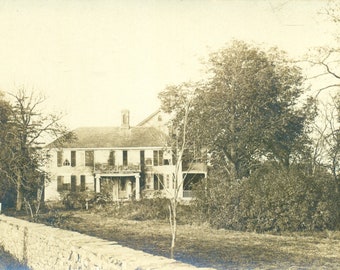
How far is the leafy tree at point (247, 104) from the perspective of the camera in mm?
22141

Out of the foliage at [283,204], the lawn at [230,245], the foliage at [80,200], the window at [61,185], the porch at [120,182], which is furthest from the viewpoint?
the window at [61,185]

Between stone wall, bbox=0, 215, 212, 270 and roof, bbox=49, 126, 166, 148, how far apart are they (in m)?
24.9

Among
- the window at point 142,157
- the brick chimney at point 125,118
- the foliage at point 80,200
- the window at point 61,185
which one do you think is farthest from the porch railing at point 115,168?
the foliage at point 80,200

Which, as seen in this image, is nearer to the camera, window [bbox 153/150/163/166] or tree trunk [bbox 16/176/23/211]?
tree trunk [bbox 16/176/23/211]

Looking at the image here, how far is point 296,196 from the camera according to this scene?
14703 millimetres

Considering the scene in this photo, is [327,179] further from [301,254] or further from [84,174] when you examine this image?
[84,174]

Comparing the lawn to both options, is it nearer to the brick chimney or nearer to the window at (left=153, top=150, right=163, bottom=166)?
the window at (left=153, top=150, right=163, bottom=166)

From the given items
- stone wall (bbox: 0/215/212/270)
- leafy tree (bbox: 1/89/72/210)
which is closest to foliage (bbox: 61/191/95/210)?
leafy tree (bbox: 1/89/72/210)

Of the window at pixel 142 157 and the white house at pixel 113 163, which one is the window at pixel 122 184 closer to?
the white house at pixel 113 163

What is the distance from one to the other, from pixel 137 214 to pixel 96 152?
17139 mm

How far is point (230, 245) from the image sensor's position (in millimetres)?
11547

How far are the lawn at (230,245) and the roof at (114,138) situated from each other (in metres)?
19.6

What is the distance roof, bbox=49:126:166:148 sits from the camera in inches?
1438

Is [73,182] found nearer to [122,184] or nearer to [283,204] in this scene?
[122,184]
